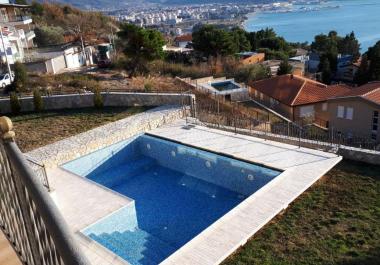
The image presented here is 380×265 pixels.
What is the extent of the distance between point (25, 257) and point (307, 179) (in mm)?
8725

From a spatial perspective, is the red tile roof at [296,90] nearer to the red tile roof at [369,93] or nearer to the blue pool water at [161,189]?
the red tile roof at [369,93]

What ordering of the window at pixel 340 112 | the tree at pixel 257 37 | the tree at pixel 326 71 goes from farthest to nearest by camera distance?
the tree at pixel 257 37 → the tree at pixel 326 71 → the window at pixel 340 112

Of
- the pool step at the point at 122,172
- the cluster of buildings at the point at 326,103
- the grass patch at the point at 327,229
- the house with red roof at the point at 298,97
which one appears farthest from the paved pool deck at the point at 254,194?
the house with red roof at the point at 298,97

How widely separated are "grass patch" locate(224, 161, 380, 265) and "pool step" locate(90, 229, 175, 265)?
2162mm

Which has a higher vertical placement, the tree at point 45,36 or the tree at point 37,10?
the tree at point 37,10

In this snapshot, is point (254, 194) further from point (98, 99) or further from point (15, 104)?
point (15, 104)

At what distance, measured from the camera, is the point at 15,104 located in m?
18.2

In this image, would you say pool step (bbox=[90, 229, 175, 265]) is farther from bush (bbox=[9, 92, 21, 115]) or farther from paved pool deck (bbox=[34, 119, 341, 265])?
bush (bbox=[9, 92, 21, 115])

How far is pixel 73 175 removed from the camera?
11.9 m

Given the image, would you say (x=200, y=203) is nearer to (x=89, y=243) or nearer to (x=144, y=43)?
(x=89, y=243)

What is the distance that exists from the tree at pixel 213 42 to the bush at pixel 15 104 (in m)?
24.0

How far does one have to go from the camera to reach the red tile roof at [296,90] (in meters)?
28.7

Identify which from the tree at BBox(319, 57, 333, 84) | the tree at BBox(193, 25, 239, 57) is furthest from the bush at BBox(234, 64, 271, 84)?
the tree at BBox(319, 57, 333, 84)

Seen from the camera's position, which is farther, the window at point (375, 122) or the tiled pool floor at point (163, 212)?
the window at point (375, 122)
